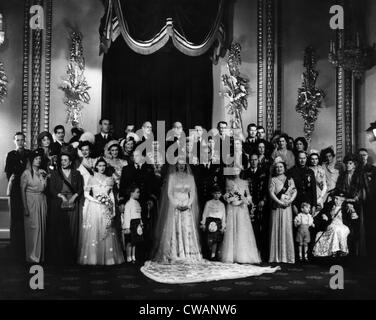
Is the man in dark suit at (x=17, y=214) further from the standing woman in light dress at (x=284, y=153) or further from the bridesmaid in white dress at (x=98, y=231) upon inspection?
the standing woman in light dress at (x=284, y=153)

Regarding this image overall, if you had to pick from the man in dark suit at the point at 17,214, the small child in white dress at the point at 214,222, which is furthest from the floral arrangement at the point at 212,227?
the man in dark suit at the point at 17,214

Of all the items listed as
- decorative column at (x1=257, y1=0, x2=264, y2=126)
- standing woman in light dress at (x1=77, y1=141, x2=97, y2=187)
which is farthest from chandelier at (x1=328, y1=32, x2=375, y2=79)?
standing woman in light dress at (x1=77, y1=141, x2=97, y2=187)

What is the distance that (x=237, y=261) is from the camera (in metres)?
6.15

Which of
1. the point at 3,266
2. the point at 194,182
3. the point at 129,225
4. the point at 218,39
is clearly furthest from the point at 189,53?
the point at 3,266

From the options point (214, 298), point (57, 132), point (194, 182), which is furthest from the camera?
point (57, 132)

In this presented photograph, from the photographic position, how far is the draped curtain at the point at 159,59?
291 inches

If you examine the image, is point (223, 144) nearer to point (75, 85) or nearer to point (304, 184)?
point (304, 184)

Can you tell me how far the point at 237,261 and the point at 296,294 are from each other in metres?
1.22

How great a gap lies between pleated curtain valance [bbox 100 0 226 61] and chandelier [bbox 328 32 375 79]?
167 centimetres

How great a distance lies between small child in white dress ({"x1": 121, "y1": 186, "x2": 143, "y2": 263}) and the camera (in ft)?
19.9

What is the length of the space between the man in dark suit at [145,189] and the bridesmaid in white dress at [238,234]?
0.83 metres

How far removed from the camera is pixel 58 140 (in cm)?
691

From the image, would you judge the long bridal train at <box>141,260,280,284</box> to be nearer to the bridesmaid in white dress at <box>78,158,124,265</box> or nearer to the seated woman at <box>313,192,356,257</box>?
the bridesmaid in white dress at <box>78,158,124,265</box>

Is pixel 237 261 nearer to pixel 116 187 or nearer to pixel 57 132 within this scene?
pixel 116 187
